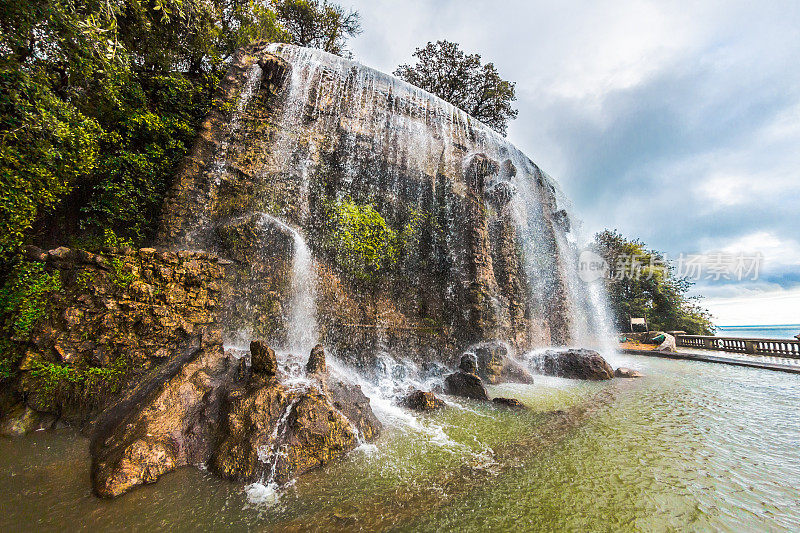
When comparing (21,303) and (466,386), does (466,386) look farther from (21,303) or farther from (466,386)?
(21,303)

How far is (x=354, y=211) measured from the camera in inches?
500

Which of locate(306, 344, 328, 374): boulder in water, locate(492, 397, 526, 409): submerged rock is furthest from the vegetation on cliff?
locate(492, 397, 526, 409): submerged rock

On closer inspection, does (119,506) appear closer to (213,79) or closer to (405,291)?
(405,291)

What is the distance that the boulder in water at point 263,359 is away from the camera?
215 inches

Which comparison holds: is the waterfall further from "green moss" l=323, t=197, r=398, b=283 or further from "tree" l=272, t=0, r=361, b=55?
"tree" l=272, t=0, r=361, b=55

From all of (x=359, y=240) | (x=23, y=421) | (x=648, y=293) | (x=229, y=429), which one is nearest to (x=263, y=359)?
(x=229, y=429)

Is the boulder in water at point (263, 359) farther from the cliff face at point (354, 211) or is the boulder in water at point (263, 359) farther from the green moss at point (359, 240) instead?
the green moss at point (359, 240)

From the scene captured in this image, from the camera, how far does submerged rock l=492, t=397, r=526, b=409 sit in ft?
24.3

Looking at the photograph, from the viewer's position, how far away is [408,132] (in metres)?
15.0

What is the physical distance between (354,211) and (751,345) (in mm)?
23040

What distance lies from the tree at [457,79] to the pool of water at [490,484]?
21371mm

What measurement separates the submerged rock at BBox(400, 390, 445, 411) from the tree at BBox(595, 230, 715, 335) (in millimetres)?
29960

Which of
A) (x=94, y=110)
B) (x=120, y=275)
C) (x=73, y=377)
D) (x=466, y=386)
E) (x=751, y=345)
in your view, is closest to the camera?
(x=73, y=377)

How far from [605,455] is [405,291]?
890cm
